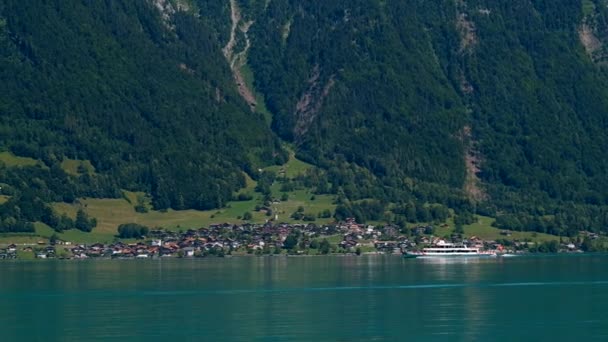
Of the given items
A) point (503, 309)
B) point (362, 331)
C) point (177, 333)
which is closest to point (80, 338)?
point (177, 333)

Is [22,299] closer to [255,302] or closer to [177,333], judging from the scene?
[255,302]

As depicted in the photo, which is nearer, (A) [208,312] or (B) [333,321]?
(B) [333,321]

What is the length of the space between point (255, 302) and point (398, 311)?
20.6 m

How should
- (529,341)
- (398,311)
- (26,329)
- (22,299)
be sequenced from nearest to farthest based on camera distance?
(529,341), (26,329), (398,311), (22,299)

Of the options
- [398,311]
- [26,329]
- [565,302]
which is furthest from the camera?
[565,302]

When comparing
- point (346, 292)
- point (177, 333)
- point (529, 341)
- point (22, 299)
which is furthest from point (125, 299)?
point (529, 341)

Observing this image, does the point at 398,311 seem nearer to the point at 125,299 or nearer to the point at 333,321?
the point at 333,321

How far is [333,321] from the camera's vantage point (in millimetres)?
159250

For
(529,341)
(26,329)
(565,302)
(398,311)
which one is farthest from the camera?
(565,302)

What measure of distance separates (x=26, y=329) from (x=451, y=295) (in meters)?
54.5

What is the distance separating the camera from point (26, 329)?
157000 millimetres

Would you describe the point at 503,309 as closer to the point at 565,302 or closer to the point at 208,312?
the point at 565,302

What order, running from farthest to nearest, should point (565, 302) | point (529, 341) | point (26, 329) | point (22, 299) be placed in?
point (22, 299) → point (565, 302) → point (26, 329) → point (529, 341)

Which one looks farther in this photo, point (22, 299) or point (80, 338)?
point (22, 299)
